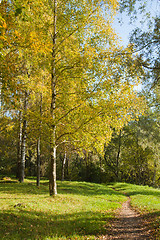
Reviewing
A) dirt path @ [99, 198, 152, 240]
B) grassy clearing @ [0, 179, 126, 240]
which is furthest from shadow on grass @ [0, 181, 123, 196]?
dirt path @ [99, 198, 152, 240]

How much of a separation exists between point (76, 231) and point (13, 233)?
88.9 inches

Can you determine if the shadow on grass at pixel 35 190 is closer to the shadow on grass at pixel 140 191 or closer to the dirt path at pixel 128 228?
the shadow on grass at pixel 140 191

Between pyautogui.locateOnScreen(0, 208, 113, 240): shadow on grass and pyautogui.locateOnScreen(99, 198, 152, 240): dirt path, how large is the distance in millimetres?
399

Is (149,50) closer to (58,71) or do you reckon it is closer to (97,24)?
(97,24)

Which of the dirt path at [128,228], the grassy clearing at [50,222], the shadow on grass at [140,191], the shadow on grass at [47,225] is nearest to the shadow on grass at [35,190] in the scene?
the shadow on grass at [140,191]

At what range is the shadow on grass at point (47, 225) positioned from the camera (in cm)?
554

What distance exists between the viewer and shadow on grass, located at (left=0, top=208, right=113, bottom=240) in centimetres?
554

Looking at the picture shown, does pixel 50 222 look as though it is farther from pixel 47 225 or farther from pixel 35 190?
pixel 35 190

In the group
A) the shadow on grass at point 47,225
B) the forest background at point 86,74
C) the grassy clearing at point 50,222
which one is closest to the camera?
the shadow on grass at point 47,225

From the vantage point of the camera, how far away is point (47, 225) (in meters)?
6.58

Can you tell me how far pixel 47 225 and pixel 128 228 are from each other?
3232mm

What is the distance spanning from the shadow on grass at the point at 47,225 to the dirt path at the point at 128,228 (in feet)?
1.31

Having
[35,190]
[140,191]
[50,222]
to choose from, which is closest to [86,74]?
[50,222]

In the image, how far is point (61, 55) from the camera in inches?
445
